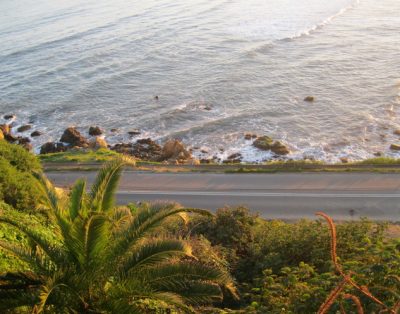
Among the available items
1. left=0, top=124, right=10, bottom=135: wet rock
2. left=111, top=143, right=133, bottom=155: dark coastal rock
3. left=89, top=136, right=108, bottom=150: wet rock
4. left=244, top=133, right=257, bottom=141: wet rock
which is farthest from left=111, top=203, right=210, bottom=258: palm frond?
left=0, top=124, right=10, bottom=135: wet rock

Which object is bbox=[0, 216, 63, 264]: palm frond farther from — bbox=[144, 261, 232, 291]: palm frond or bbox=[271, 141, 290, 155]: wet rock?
bbox=[271, 141, 290, 155]: wet rock

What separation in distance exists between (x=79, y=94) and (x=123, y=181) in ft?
77.0

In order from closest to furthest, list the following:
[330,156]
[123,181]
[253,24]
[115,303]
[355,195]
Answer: [115,303]
[355,195]
[123,181]
[330,156]
[253,24]

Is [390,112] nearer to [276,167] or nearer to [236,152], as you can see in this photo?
[236,152]

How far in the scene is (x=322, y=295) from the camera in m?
9.53

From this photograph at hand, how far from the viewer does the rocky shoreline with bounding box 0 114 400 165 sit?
34188 millimetres

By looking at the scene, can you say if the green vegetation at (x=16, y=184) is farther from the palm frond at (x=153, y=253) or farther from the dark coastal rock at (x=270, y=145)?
the dark coastal rock at (x=270, y=145)

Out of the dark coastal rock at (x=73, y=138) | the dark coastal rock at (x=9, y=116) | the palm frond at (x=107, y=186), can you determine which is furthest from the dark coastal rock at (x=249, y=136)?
the palm frond at (x=107, y=186)

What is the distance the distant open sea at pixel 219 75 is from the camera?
128 feet

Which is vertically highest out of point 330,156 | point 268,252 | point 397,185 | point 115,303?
point 115,303

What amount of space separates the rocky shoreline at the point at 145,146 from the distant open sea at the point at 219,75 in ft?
2.24

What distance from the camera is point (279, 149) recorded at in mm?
35125

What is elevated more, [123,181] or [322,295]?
[322,295]

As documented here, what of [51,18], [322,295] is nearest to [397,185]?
[322,295]
